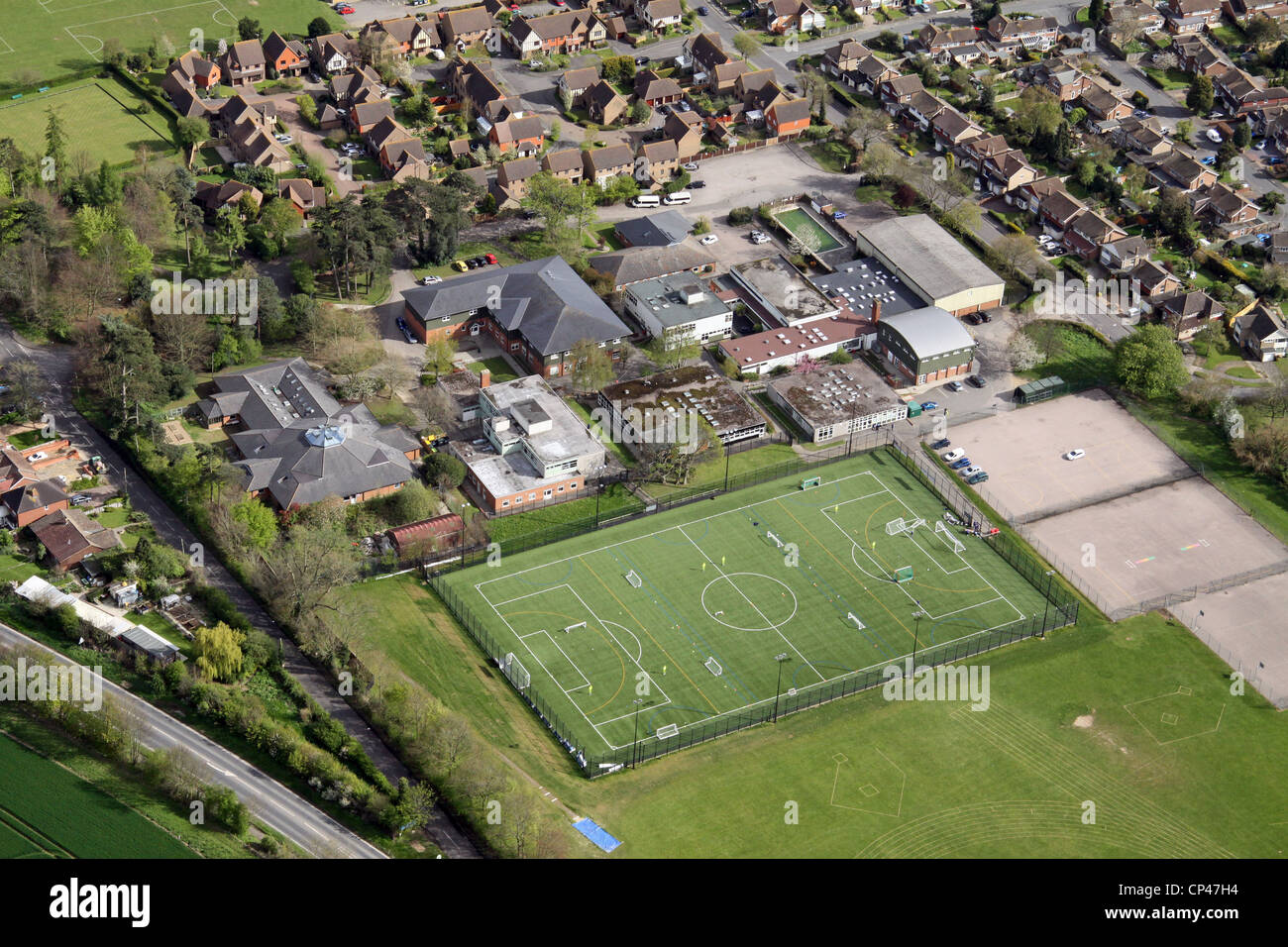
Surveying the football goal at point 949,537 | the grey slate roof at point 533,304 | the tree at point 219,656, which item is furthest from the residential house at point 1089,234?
the tree at point 219,656

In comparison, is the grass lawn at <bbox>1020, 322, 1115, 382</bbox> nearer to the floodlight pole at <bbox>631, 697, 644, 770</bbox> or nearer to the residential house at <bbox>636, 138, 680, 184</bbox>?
the residential house at <bbox>636, 138, 680, 184</bbox>

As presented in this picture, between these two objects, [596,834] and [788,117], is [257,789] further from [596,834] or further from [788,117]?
[788,117]

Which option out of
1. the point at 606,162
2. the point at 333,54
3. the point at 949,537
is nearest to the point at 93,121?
the point at 333,54

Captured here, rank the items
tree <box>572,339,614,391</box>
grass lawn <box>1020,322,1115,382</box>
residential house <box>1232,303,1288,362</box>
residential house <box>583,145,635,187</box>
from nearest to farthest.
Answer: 1. tree <box>572,339,614,391</box>
2. grass lawn <box>1020,322,1115,382</box>
3. residential house <box>1232,303,1288,362</box>
4. residential house <box>583,145,635,187</box>

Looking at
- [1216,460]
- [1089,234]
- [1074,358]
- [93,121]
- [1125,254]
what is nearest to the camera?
[1216,460]

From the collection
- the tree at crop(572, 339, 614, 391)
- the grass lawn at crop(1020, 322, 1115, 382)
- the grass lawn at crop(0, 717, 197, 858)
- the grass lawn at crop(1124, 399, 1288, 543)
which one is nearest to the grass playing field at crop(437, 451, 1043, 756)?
the tree at crop(572, 339, 614, 391)

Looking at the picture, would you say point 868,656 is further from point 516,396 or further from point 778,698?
point 516,396
